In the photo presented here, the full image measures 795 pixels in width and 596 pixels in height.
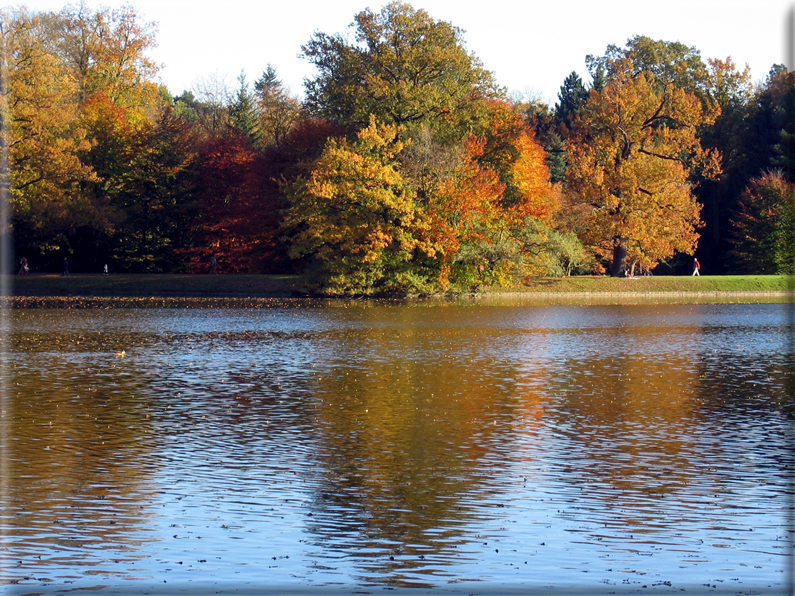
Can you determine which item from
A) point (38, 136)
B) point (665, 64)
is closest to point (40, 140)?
point (38, 136)

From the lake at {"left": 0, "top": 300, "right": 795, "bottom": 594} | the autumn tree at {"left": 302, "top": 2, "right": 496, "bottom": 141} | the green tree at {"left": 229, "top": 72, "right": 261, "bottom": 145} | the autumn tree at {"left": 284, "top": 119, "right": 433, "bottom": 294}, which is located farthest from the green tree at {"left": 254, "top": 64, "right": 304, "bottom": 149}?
the lake at {"left": 0, "top": 300, "right": 795, "bottom": 594}

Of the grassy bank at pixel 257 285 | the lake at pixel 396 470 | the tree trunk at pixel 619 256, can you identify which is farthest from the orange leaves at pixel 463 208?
the lake at pixel 396 470

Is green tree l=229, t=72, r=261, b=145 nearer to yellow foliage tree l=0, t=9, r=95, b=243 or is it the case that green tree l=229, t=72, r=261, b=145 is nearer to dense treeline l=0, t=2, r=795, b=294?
dense treeline l=0, t=2, r=795, b=294

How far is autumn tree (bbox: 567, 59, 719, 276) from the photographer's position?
222 feet

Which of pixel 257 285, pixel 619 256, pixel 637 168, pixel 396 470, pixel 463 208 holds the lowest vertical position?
pixel 396 470

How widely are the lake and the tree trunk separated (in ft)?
137

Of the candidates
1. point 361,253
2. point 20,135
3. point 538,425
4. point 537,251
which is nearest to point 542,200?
point 537,251

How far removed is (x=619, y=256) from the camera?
71.2 m

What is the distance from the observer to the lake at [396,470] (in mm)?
9133

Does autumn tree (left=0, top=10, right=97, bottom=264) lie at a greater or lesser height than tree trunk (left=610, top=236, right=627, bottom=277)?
greater

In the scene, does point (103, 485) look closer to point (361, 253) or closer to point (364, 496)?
point (364, 496)

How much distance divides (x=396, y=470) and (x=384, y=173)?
46064mm

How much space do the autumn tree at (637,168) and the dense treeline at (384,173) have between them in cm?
16

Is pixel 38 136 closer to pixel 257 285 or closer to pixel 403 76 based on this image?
pixel 257 285
